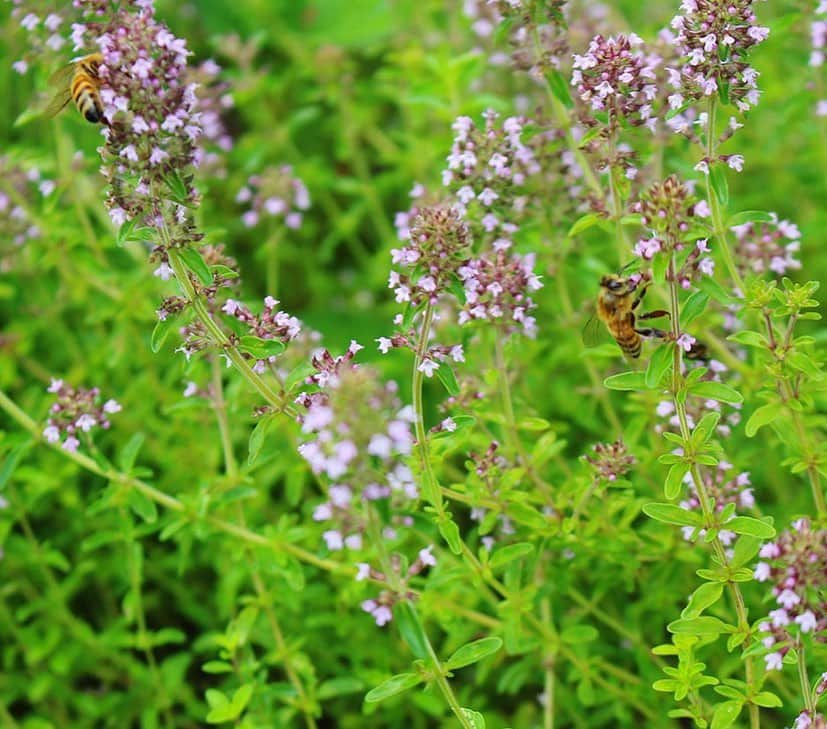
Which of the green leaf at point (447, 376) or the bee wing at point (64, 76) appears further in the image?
the bee wing at point (64, 76)

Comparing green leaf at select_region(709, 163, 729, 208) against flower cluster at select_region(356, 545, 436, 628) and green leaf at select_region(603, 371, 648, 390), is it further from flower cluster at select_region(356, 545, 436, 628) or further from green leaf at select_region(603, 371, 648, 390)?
flower cluster at select_region(356, 545, 436, 628)

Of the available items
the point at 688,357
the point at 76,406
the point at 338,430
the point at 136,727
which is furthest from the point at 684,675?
the point at 136,727

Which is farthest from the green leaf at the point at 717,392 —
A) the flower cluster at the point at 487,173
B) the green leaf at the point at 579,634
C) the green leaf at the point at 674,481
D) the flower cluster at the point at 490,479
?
the green leaf at the point at 579,634

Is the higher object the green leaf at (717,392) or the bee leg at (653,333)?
the bee leg at (653,333)

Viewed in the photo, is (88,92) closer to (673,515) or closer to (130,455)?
(130,455)

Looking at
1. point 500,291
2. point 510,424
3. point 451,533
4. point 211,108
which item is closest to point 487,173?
point 500,291

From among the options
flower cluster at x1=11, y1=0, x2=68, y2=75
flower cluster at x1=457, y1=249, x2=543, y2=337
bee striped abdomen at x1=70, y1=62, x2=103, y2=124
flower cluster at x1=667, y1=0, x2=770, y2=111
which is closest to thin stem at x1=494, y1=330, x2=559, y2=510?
flower cluster at x1=457, y1=249, x2=543, y2=337

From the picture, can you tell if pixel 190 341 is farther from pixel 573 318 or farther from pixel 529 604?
pixel 573 318

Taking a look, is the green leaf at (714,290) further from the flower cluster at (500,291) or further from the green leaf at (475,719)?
the green leaf at (475,719)
